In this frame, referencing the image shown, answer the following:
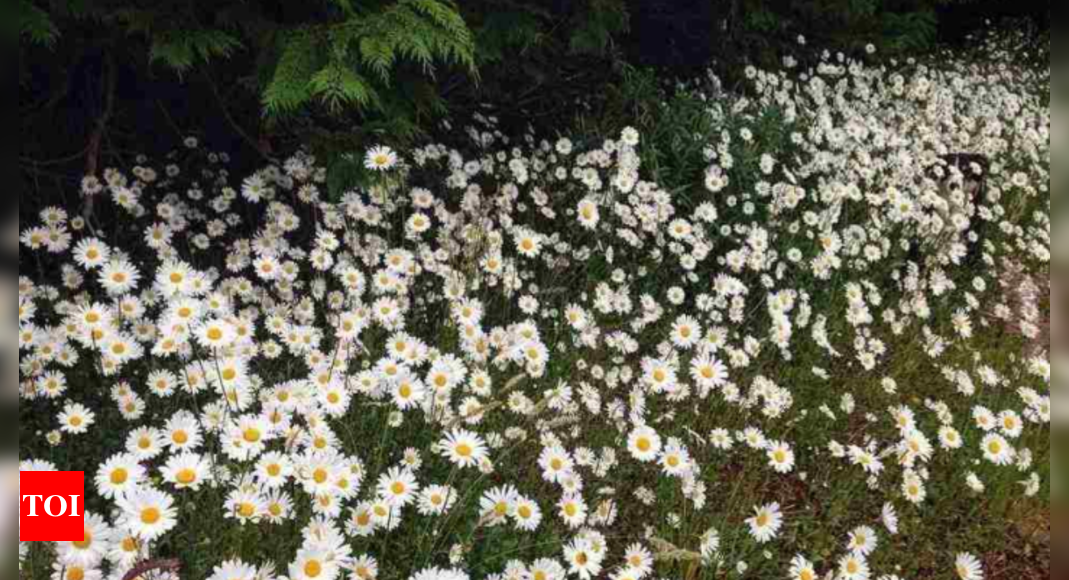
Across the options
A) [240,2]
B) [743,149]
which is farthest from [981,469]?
[240,2]

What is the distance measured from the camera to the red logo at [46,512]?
1.57 m

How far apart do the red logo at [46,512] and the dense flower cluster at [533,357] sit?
0.13ft

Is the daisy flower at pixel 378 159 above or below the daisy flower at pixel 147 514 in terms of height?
above

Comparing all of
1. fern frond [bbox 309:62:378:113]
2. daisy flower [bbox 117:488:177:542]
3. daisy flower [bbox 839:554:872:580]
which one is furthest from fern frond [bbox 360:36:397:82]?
daisy flower [bbox 839:554:872:580]

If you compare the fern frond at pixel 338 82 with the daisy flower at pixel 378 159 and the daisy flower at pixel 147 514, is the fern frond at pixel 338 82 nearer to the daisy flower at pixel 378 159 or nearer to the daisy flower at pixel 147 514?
the daisy flower at pixel 378 159

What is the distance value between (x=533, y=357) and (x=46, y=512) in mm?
1768

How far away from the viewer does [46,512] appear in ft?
5.39

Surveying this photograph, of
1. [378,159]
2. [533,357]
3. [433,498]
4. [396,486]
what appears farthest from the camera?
[378,159]

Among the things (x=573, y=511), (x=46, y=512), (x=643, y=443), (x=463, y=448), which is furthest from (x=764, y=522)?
(x=46, y=512)

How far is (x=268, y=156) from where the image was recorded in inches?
154

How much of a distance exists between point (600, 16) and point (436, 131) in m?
1.15

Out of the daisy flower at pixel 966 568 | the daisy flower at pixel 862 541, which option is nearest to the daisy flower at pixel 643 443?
the daisy flower at pixel 862 541

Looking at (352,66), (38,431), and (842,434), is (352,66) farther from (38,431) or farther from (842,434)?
(842,434)

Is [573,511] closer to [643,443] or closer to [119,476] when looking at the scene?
[643,443]
